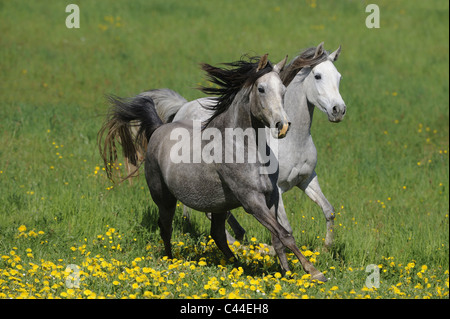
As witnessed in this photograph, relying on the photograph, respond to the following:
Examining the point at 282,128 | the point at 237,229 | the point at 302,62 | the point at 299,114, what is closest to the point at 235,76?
the point at 282,128

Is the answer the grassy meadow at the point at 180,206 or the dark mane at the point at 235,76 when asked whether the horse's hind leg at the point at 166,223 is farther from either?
the dark mane at the point at 235,76

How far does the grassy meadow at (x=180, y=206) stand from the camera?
21.1 feet

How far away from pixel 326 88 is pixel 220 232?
1989 millimetres

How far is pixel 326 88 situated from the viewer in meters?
7.00

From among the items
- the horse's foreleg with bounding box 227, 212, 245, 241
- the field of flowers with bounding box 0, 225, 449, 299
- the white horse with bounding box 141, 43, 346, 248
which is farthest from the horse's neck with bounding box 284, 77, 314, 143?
the horse's foreleg with bounding box 227, 212, 245, 241

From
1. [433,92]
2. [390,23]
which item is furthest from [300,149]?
[390,23]

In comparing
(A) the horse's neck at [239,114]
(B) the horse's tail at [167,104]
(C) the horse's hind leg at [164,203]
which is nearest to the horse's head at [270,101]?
(A) the horse's neck at [239,114]

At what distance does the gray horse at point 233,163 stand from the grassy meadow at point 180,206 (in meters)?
0.49

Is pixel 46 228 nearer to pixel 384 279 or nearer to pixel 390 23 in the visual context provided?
pixel 384 279

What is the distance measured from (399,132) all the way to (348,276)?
320 inches

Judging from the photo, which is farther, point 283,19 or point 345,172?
point 283,19

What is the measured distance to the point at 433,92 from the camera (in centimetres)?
1741

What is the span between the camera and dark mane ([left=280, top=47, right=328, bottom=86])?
7098 mm

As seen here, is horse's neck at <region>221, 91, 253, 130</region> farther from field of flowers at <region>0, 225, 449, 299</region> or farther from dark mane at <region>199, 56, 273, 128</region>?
field of flowers at <region>0, 225, 449, 299</region>
